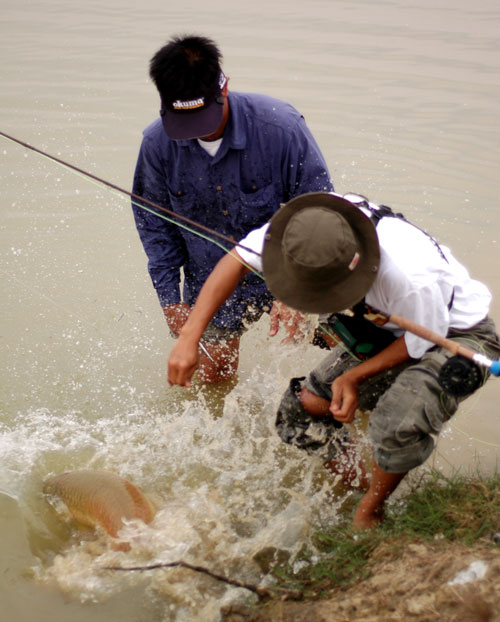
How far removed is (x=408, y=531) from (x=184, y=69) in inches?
86.6

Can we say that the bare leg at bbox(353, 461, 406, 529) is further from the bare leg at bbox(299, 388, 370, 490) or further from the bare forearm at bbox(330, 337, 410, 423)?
the bare leg at bbox(299, 388, 370, 490)

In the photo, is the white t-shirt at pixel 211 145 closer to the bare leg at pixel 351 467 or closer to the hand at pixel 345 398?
the hand at pixel 345 398

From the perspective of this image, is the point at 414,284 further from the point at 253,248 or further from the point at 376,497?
the point at 376,497

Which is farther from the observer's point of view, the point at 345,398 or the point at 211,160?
the point at 211,160

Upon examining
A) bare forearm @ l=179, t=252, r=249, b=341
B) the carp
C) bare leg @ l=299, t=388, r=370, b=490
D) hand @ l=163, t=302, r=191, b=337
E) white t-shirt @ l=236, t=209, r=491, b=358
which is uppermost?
white t-shirt @ l=236, t=209, r=491, b=358

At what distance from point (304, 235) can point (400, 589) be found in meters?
1.26

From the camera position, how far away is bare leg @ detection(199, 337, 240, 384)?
13.7 ft

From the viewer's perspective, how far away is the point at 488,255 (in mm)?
5570

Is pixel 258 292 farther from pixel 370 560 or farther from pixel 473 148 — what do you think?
pixel 473 148

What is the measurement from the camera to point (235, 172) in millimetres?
3434

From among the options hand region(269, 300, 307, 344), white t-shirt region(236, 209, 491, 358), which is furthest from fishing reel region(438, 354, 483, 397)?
hand region(269, 300, 307, 344)

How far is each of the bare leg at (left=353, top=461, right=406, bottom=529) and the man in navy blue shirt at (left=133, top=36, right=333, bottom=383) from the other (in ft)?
3.48

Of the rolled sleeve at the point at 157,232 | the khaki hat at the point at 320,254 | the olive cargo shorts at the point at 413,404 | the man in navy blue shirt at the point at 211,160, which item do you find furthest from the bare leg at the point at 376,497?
the rolled sleeve at the point at 157,232

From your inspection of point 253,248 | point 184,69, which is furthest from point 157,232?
point 253,248
